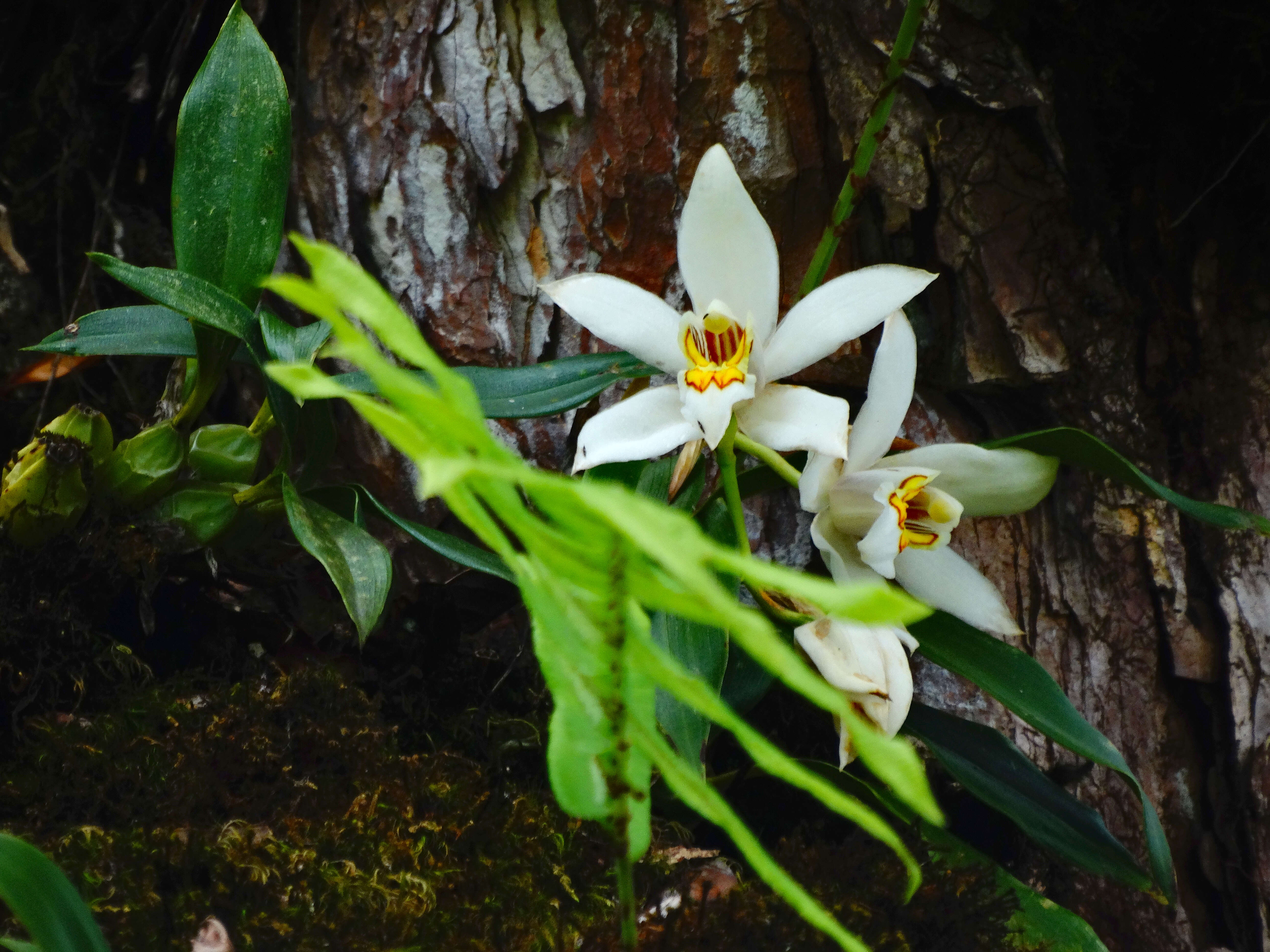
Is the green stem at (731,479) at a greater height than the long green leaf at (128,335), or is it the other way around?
the long green leaf at (128,335)

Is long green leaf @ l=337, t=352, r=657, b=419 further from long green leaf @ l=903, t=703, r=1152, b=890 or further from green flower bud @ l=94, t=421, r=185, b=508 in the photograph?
long green leaf @ l=903, t=703, r=1152, b=890

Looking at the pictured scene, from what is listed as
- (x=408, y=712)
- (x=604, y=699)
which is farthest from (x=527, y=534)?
(x=408, y=712)

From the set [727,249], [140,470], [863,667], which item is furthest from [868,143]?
[140,470]

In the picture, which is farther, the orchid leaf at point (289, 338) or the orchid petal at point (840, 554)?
the orchid leaf at point (289, 338)

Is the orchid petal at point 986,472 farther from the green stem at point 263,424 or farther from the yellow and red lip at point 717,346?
the green stem at point 263,424

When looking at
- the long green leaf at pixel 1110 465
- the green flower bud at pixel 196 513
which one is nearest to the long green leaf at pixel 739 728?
the long green leaf at pixel 1110 465

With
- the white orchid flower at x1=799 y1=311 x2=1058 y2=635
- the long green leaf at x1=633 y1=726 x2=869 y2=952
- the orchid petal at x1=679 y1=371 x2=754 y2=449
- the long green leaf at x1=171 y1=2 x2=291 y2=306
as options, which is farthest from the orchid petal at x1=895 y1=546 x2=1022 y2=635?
the long green leaf at x1=171 y1=2 x2=291 y2=306

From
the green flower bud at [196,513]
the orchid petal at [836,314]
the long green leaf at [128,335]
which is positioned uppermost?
the long green leaf at [128,335]
